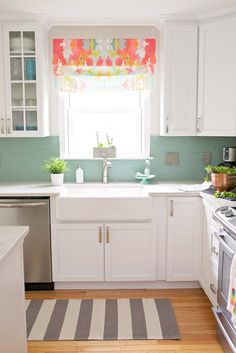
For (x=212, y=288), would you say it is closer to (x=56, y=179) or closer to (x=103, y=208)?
(x=103, y=208)

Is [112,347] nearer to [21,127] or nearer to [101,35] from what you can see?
[21,127]

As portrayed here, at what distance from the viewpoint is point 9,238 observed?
1922 mm

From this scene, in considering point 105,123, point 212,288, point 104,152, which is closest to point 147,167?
point 104,152

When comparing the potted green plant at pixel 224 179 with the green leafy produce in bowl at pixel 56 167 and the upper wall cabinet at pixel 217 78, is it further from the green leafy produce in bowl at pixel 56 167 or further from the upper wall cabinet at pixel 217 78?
the green leafy produce in bowl at pixel 56 167

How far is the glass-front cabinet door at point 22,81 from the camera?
3.38 m

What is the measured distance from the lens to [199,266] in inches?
128

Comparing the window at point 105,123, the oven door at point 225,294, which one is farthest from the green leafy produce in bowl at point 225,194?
the window at point 105,123

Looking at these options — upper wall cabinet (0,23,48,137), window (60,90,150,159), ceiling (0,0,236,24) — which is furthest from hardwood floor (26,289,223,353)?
ceiling (0,0,236,24)

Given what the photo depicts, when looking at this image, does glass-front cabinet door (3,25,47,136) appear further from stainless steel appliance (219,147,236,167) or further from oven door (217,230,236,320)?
oven door (217,230,236,320)

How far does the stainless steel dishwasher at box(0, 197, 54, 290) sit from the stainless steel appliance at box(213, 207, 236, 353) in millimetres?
1452

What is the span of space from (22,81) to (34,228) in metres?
1.31

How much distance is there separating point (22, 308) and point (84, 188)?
1719 millimetres

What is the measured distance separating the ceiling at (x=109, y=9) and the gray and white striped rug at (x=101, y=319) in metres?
2.39

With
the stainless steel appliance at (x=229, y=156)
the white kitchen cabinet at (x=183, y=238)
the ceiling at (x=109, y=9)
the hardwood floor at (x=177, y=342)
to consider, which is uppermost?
the ceiling at (x=109, y=9)
